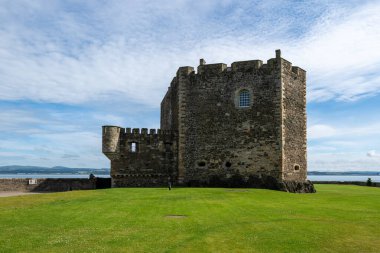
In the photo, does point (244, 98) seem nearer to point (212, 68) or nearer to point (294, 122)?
point (212, 68)

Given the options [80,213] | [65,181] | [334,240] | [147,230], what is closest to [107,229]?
[147,230]

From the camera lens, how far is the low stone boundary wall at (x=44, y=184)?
33.7m

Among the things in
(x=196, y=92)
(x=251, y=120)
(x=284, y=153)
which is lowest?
(x=284, y=153)

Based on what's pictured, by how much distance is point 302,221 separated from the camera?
15.1 m

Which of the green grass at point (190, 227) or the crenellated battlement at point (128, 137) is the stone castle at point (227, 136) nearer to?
the crenellated battlement at point (128, 137)

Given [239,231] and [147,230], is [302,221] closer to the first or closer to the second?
[239,231]

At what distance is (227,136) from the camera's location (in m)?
34.5

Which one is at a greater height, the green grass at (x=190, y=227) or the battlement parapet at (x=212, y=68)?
the battlement parapet at (x=212, y=68)

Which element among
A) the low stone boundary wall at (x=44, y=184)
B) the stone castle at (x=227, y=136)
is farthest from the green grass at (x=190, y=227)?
the low stone boundary wall at (x=44, y=184)

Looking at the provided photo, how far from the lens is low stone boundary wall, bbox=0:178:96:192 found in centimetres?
3369

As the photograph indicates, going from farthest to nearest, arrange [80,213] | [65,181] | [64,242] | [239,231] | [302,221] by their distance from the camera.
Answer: [65,181], [80,213], [302,221], [239,231], [64,242]

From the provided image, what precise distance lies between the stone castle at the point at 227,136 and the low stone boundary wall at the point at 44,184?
3058 millimetres

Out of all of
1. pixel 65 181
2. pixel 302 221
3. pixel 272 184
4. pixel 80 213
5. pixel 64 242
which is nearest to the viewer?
pixel 64 242

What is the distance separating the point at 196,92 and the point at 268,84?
6900mm
